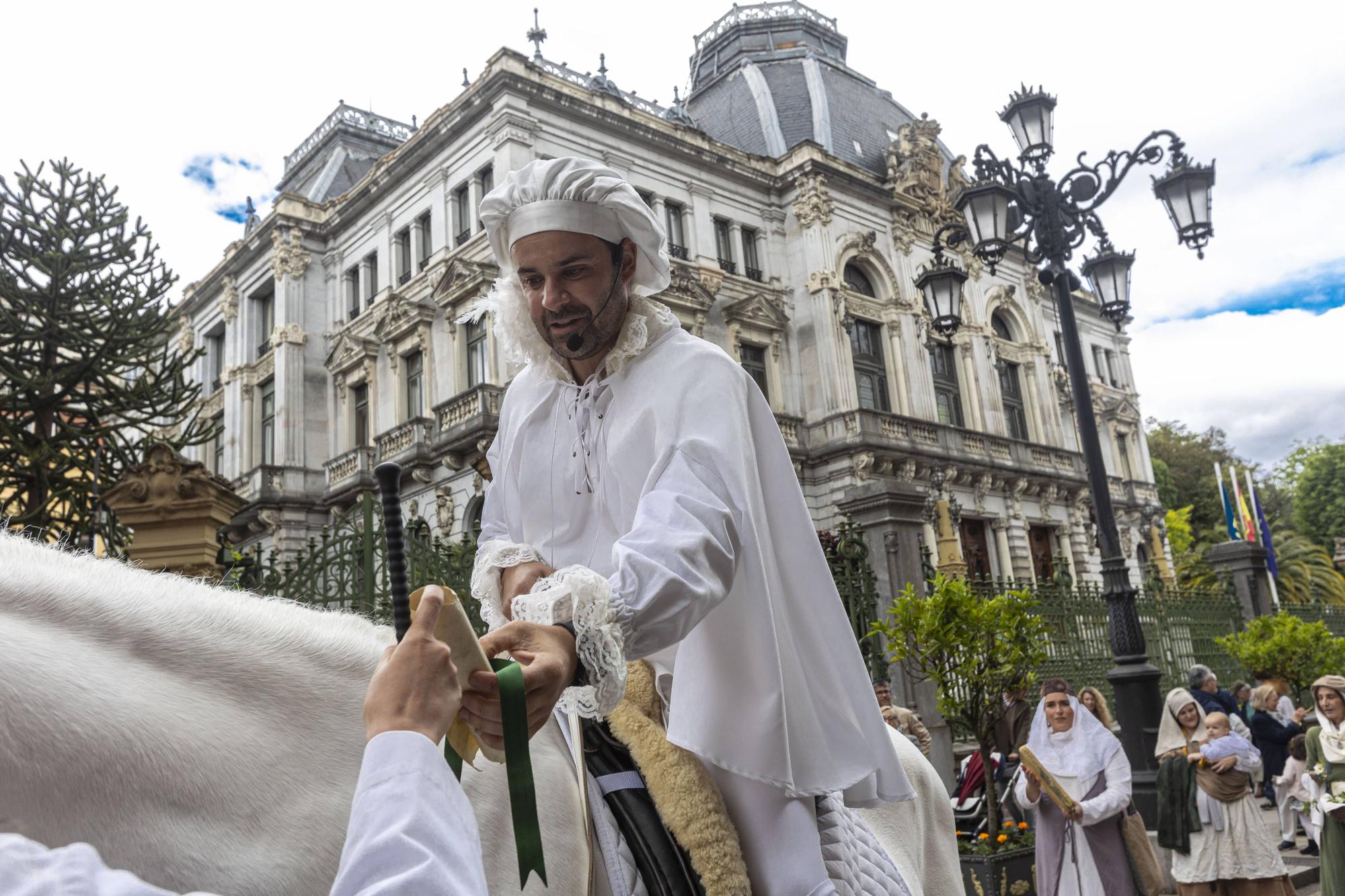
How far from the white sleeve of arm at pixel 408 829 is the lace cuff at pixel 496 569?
1050 millimetres

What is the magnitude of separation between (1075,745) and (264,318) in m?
31.3

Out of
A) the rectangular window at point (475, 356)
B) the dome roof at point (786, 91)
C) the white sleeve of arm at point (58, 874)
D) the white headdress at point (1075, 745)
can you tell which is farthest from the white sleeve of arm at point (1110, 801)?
the dome roof at point (786, 91)

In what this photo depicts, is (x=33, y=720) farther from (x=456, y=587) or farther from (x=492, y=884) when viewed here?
(x=456, y=587)

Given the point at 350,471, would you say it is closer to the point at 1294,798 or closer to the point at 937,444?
the point at 937,444

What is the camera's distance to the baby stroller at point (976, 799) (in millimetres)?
9531

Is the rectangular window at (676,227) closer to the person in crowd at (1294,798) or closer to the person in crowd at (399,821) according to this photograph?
the person in crowd at (1294,798)

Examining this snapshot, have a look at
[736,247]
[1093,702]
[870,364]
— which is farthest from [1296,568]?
[1093,702]

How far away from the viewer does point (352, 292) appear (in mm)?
30688

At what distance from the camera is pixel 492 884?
5.49 ft

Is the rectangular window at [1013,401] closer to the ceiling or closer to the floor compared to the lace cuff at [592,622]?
closer to the ceiling

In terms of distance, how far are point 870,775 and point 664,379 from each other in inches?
37.8

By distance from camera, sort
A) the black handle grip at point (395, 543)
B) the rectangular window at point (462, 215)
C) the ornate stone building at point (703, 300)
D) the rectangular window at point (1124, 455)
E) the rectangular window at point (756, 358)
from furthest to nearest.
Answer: the rectangular window at point (1124, 455)
the rectangular window at point (756, 358)
the rectangular window at point (462, 215)
the ornate stone building at point (703, 300)
the black handle grip at point (395, 543)

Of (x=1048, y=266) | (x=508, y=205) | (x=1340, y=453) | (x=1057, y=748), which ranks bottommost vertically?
(x=1057, y=748)

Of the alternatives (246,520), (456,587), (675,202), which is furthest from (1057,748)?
(246,520)
